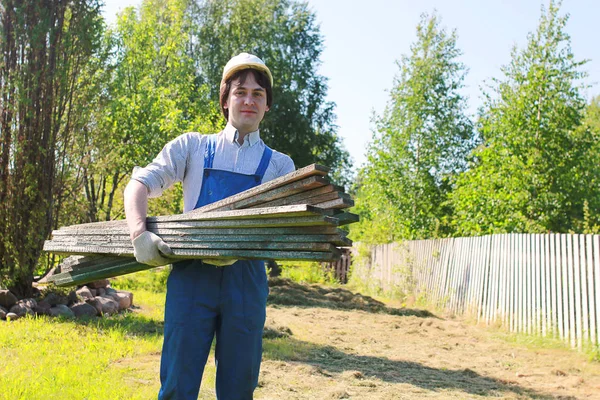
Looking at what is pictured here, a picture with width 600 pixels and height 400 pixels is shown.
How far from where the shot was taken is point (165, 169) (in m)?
2.59

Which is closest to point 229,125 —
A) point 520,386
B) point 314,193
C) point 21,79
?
point 314,193

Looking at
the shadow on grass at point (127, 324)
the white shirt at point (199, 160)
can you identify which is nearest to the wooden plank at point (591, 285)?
the shadow on grass at point (127, 324)

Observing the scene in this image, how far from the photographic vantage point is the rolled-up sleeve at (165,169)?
2.52 metres

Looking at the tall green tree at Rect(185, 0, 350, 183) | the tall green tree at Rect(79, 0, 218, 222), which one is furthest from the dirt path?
the tall green tree at Rect(185, 0, 350, 183)

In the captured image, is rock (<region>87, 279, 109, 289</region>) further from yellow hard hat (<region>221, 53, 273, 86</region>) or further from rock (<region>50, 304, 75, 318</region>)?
yellow hard hat (<region>221, 53, 273, 86</region>)

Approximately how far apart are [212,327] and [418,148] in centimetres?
1740

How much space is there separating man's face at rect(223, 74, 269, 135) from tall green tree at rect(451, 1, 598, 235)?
9701 mm

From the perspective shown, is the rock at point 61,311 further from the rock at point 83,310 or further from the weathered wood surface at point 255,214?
the weathered wood surface at point 255,214

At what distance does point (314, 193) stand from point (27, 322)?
18.3 feet

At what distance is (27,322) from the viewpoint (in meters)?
6.79

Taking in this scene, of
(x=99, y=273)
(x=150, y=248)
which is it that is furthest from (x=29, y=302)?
(x=150, y=248)

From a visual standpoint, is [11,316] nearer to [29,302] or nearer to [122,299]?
[29,302]

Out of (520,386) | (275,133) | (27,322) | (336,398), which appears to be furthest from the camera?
(275,133)

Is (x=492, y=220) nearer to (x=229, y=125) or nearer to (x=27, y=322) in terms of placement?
(x=27, y=322)
